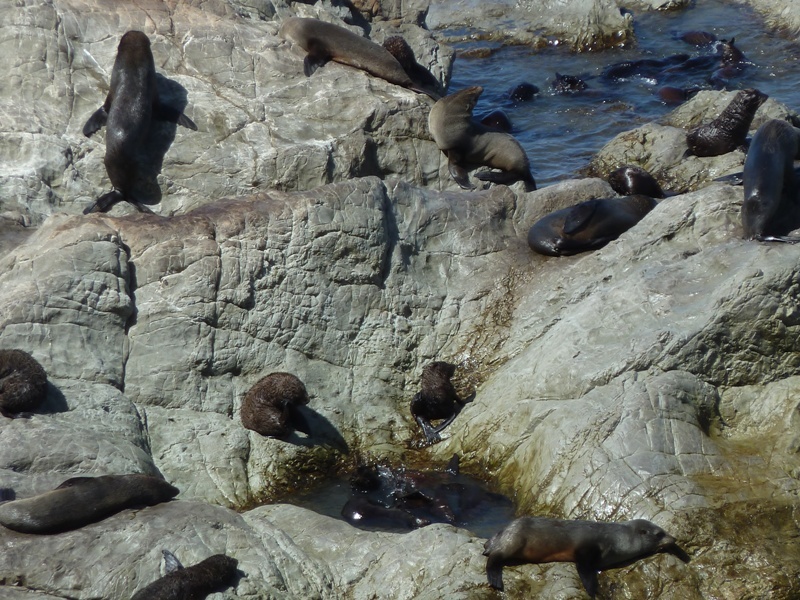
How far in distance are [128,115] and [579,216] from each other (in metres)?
5.17

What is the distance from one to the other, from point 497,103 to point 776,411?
13638mm

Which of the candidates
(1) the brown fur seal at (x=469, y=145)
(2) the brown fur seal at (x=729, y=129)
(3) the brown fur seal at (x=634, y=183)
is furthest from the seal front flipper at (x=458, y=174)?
(2) the brown fur seal at (x=729, y=129)

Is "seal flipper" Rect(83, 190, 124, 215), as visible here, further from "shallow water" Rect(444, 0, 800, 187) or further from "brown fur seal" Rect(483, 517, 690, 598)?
"shallow water" Rect(444, 0, 800, 187)

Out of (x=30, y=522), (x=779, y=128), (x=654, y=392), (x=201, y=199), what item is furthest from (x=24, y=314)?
(x=779, y=128)

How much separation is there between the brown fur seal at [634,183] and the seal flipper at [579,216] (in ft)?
9.67

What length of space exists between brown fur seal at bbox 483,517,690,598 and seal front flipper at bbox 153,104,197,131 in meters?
6.85

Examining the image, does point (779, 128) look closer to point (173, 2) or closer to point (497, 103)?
point (173, 2)

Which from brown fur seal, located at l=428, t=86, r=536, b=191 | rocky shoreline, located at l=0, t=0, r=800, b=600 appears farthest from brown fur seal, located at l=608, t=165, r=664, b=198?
rocky shoreline, located at l=0, t=0, r=800, b=600

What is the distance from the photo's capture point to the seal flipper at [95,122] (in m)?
12.1

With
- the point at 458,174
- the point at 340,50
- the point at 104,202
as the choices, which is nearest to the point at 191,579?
the point at 104,202

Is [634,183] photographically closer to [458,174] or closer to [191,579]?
[458,174]

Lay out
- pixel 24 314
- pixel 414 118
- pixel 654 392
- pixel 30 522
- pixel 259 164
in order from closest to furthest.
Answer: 1. pixel 30 522
2. pixel 654 392
3. pixel 24 314
4. pixel 259 164
5. pixel 414 118

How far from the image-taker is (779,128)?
10.1 metres

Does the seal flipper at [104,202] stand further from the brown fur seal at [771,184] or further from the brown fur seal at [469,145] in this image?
the brown fur seal at [771,184]
